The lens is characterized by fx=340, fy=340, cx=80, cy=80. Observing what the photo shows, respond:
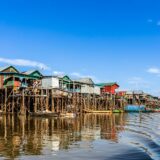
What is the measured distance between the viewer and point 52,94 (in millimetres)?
56719

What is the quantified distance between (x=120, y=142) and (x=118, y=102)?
63599mm

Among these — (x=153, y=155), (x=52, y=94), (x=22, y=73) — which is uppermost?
(x=22, y=73)

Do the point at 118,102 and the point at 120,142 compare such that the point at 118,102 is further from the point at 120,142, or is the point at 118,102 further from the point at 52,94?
the point at 120,142

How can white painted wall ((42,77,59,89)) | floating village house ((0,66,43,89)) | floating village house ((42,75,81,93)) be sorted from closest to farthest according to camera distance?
floating village house ((0,66,43,89)), white painted wall ((42,77,59,89)), floating village house ((42,75,81,93))

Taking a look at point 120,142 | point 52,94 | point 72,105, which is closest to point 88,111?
point 72,105

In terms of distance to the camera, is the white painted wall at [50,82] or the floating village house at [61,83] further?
the floating village house at [61,83]

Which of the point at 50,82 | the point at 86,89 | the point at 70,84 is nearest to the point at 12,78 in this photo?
the point at 50,82

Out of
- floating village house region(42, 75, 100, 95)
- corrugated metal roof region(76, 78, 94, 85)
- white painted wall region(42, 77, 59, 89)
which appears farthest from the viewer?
corrugated metal roof region(76, 78, 94, 85)

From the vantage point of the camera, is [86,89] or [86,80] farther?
[86,80]

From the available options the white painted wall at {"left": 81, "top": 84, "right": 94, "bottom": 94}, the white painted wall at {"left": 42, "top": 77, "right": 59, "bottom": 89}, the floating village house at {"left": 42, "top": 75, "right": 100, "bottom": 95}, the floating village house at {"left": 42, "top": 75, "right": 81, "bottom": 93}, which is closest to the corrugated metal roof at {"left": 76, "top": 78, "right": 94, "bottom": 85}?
the floating village house at {"left": 42, "top": 75, "right": 100, "bottom": 95}

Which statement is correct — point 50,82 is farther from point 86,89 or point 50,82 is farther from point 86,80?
point 86,80

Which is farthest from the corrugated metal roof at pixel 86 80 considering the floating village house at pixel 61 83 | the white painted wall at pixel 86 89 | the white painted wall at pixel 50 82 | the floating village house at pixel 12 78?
the floating village house at pixel 12 78

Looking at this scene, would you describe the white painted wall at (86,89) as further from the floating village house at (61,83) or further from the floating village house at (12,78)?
the floating village house at (12,78)

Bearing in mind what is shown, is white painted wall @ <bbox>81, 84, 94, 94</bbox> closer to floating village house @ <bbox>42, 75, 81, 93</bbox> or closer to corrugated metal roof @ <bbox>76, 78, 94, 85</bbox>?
corrugated metal roof @ <bbox>76, 78, 94, 85</bbox>
